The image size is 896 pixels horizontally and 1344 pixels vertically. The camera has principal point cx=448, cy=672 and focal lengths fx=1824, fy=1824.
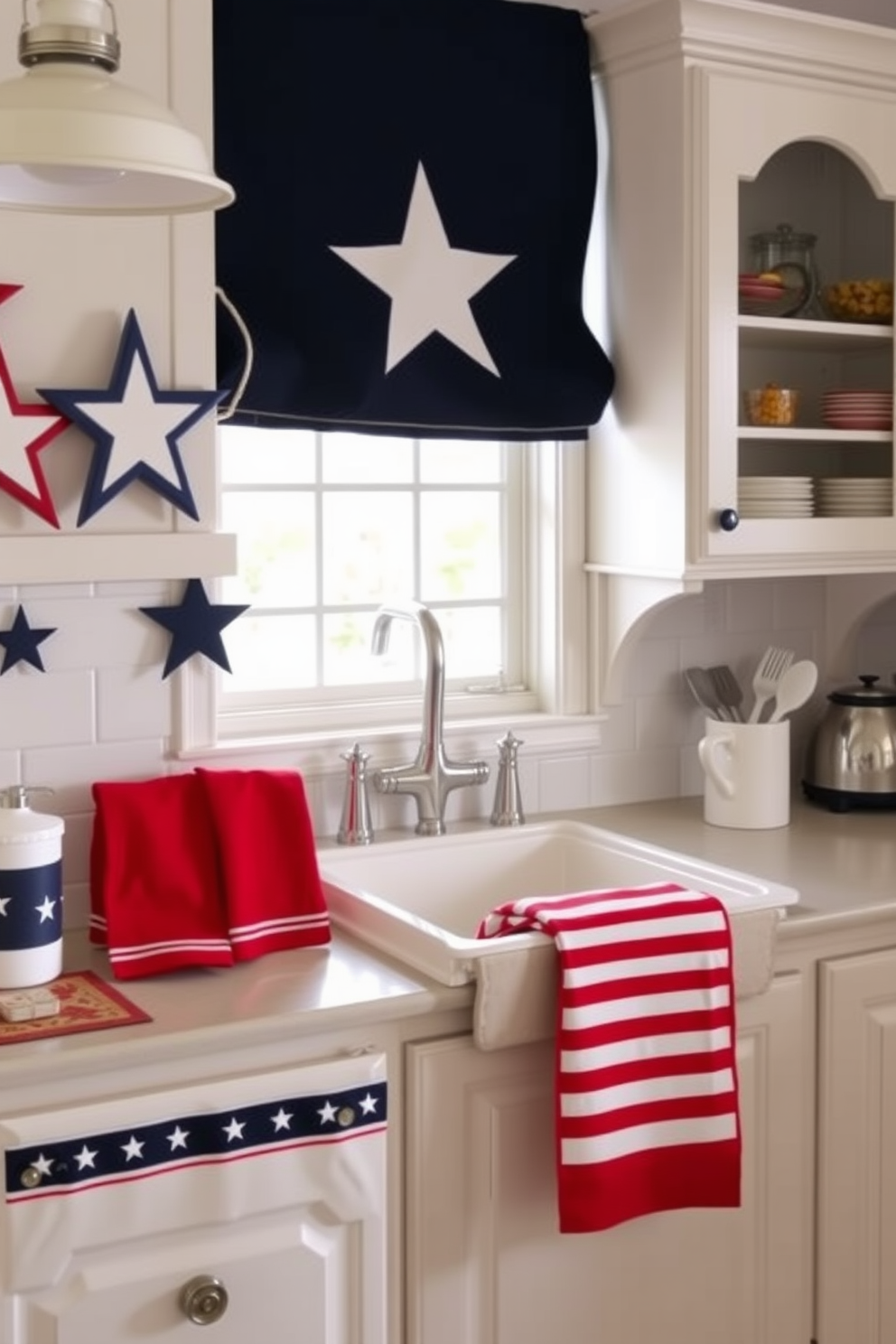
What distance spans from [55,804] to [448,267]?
1071 mm

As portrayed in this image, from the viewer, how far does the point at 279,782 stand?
2547 mm

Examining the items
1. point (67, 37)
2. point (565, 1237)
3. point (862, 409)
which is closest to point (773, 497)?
point (862, 409)

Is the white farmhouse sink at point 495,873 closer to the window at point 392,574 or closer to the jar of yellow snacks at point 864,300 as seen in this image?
the window at point 392,574

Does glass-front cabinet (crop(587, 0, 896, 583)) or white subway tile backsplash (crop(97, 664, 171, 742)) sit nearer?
white subway tile backsplash (crop(97, 664, 171, 742))

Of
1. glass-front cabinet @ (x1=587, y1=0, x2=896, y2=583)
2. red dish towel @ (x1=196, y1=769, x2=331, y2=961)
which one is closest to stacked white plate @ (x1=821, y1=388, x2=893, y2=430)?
glass-front cabinet @ (x1=587, y1=0, x2=896, y2=583)

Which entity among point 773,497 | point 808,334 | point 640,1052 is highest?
point 808,334

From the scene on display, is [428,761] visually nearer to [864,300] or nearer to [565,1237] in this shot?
[565,1237]

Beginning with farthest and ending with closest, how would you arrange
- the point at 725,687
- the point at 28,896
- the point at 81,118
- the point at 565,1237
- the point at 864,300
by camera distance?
the point at 725,687, the point at 864,300, the point at 565,1237, the point at 28,896, the point at 81,118

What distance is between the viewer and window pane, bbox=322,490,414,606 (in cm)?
306

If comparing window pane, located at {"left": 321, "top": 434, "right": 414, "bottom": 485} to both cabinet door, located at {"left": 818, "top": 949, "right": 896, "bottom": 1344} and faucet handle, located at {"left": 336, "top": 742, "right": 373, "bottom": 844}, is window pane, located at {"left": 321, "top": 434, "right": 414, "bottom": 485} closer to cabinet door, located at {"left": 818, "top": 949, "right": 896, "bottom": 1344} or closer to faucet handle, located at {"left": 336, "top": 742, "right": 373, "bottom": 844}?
faucet handle, located at {"left": 336, "top": 742, "right": 373, "bottom": 844}

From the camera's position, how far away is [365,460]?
307 cm

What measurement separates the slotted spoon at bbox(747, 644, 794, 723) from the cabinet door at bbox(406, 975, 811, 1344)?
0.76m

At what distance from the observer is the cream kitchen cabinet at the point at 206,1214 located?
201 cm

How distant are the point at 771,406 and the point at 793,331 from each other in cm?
13
